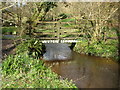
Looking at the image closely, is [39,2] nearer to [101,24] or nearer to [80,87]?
[101,24]

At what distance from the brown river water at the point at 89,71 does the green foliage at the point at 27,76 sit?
910mm

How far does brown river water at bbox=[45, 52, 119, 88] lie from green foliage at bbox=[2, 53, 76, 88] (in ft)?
2.99

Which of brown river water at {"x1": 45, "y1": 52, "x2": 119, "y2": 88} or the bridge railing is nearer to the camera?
brown river water at {"x1": 45, "y1": 52, "x2": 119, "y2": 88}

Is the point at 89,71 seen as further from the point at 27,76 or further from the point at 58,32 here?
the point at 58,32

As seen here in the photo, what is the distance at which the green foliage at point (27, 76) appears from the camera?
5793 mm

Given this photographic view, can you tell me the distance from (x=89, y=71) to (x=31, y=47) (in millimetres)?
4053

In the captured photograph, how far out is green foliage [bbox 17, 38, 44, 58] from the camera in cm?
932

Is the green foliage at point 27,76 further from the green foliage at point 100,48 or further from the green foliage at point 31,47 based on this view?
the green foliage at point 100,48

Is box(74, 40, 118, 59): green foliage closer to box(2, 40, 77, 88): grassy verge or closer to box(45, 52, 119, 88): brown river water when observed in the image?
box(45, 52, 119, 88): brown river water

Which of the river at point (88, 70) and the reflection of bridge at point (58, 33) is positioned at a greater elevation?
the reflection of bridge at point (58, 33)

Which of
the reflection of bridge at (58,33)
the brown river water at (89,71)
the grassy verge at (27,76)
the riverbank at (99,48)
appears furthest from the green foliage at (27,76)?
the riverbank at (99,48)

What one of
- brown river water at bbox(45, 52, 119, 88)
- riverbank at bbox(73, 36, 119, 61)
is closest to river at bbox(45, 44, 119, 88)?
brown river water at bbox(45, 52, 119, 88)

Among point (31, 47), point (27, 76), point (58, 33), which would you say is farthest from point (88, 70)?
point (58, 33)

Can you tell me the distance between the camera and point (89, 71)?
25.8 feet
